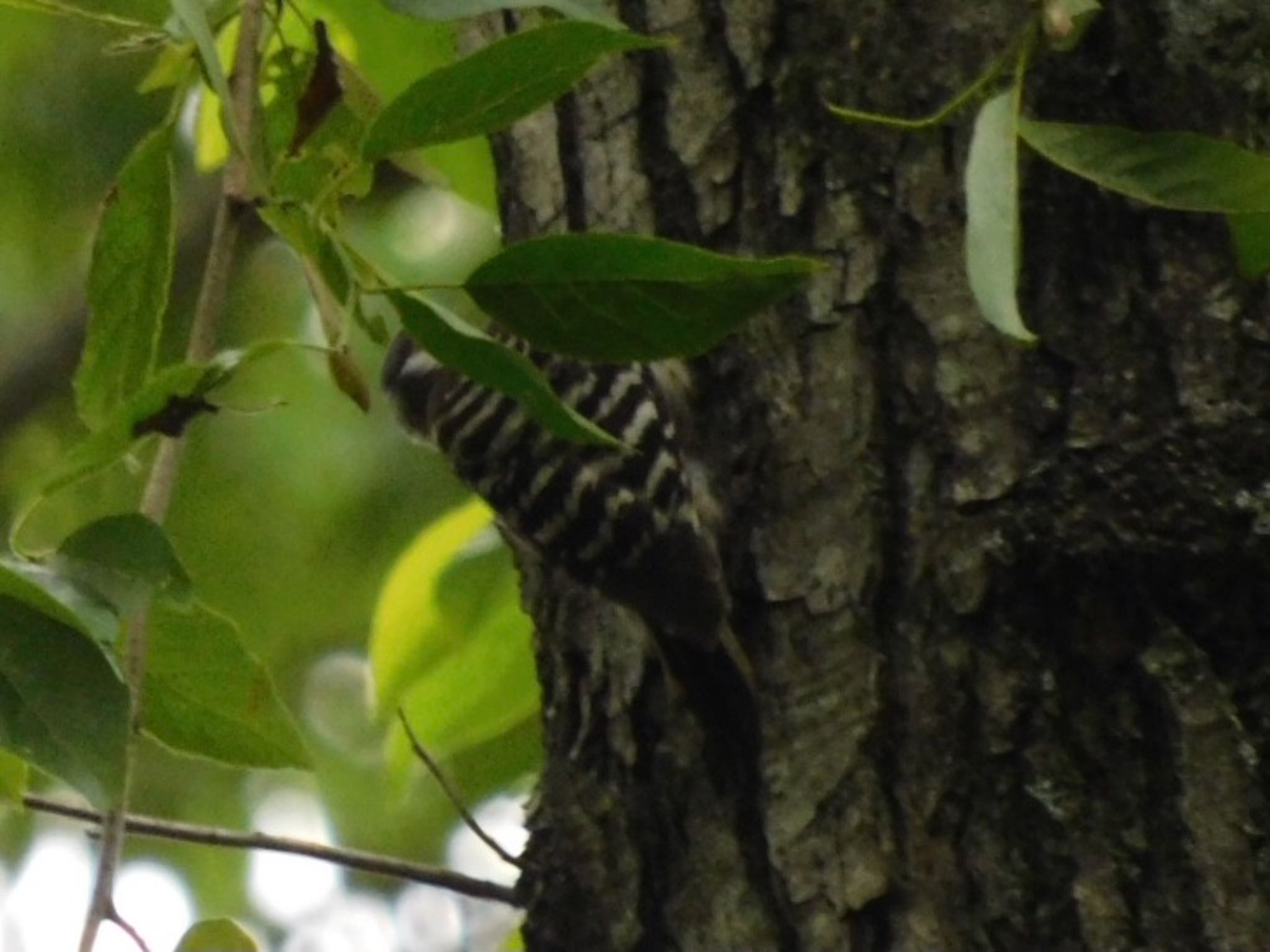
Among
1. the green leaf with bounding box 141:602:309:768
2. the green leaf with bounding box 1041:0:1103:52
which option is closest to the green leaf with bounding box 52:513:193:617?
the green leaf with bounding box 141:602:309:768

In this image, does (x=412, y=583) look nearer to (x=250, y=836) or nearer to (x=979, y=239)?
(x=250, y=836)

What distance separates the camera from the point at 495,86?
3.52 feet

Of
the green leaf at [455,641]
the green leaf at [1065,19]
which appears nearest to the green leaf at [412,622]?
the green leaf at [455,641]

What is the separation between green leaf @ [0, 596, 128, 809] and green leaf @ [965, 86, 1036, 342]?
48 centimetres

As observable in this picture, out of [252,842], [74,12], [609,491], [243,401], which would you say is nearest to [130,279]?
[74,12]

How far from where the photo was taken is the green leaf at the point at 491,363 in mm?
1045

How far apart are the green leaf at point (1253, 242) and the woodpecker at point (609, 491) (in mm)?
505

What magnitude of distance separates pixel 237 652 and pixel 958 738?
19.8 inches

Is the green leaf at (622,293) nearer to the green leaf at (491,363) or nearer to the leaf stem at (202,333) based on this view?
the green leaf at (491,363)

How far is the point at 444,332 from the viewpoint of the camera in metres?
1.06

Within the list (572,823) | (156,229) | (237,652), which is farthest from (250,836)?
(156,229)

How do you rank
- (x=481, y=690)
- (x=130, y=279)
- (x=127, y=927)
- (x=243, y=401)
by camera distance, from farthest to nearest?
(x=243, y=401) → (x=481, y=690) → (x=130, y=279) → (x=127, y=927)

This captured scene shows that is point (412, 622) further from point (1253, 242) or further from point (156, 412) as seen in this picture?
point (1253, 242)

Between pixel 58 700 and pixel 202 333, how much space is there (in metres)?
0.24
